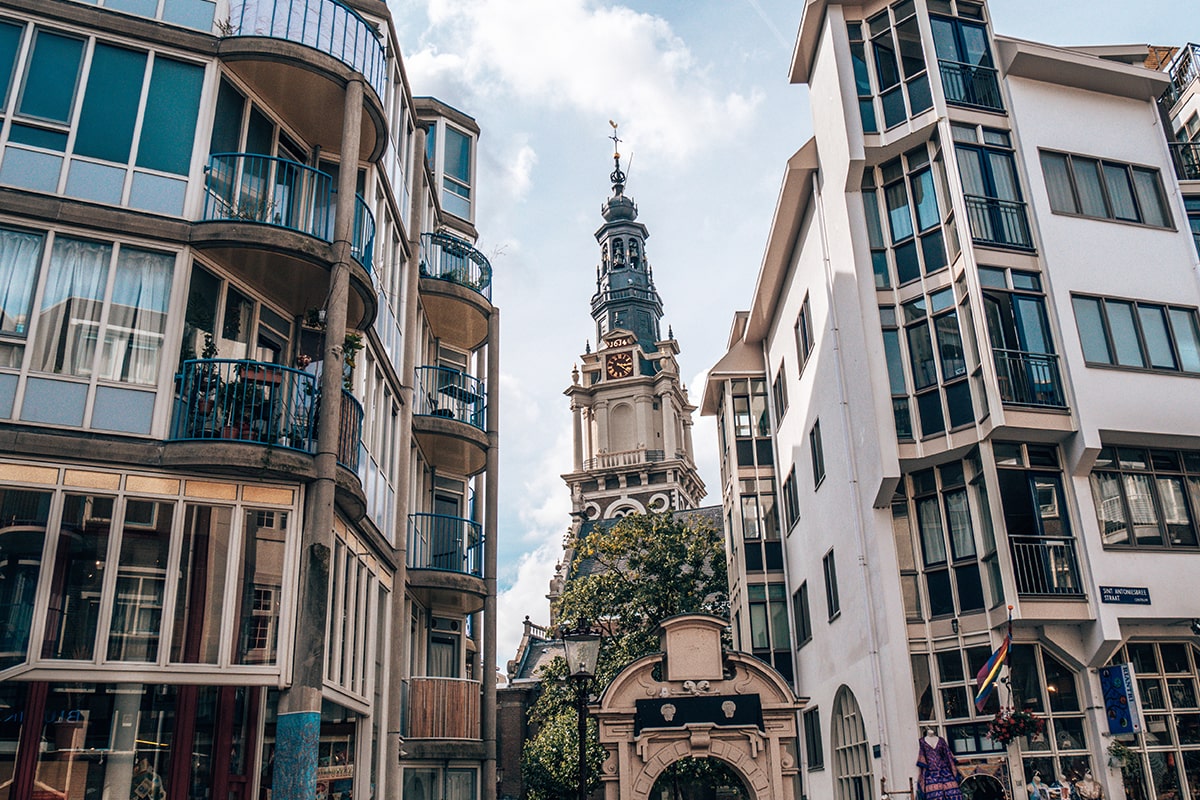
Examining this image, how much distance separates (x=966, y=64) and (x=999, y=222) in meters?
3.83

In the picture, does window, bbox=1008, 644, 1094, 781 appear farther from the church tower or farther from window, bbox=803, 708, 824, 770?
the church tower

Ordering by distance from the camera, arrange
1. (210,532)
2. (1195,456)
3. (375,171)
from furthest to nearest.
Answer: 1. (1195,456)
2. (375,171)
3. (210,532)

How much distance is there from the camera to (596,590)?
143 ft

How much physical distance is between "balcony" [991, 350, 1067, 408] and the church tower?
66.3 metres

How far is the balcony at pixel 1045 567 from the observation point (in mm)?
18062

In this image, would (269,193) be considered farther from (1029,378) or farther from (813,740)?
(813,740)

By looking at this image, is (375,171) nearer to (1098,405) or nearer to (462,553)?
(462,553)

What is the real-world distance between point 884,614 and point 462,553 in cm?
894

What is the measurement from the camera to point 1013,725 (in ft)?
54.9

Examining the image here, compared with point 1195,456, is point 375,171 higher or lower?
higher

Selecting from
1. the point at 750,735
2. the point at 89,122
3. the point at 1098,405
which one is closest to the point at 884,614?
the point at 750,735

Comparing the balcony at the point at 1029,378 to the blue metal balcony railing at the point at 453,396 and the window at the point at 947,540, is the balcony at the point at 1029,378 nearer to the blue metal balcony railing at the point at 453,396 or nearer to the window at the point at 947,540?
the window at the point at 947,540

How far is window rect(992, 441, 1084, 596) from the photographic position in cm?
1819

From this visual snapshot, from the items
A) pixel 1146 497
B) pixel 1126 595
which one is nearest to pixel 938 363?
pixel 1146 497
